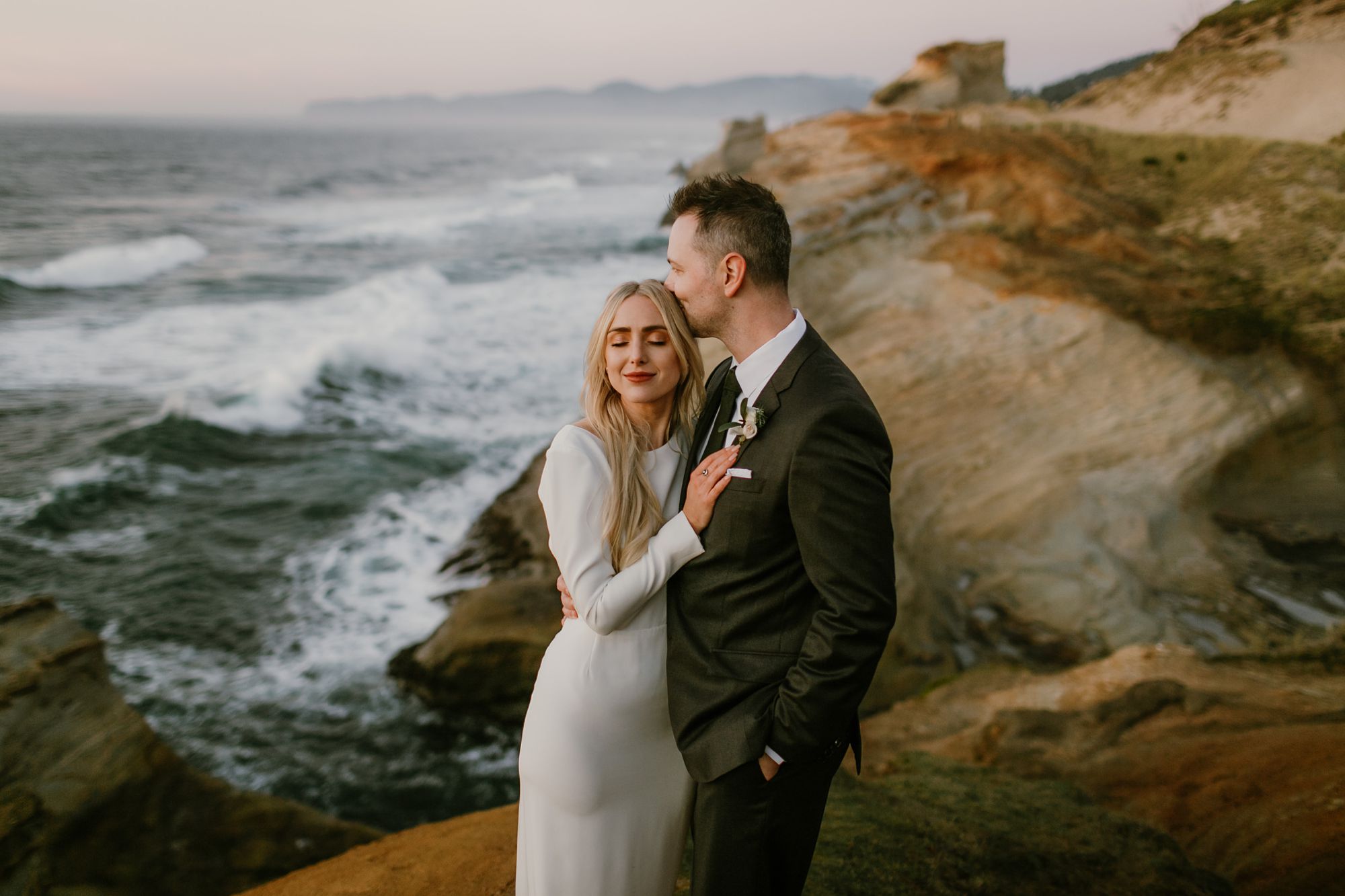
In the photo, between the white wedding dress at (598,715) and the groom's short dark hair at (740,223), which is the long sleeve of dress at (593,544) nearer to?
the white wedding dress at (598,715)

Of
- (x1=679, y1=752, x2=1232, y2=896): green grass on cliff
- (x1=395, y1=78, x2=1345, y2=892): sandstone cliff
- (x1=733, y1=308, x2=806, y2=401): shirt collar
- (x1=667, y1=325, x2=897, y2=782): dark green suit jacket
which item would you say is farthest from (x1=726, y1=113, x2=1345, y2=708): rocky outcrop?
(x1=733, y1=308, x2=806, y2=401): shirt collar

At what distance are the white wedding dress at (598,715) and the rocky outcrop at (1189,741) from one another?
97.0 inches

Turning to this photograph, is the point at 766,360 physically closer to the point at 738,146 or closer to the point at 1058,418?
the point at 1058,418

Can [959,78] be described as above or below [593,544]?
above

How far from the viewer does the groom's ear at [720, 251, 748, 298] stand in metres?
2.40

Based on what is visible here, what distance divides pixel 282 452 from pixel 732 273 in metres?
12.1

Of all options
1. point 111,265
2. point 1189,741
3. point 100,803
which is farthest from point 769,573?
point 111,265

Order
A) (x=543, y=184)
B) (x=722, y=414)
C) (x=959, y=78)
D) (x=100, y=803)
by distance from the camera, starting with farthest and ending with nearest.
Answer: (x=543, y=184), (x=959, y=78), (x=100, y=803), (x=722, y=414)

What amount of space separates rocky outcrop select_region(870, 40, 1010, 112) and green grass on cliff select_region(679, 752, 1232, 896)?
15149mm

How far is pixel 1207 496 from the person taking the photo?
7.04 metres

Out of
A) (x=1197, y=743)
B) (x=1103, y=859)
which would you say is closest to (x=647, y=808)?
(x=1103, y=859)

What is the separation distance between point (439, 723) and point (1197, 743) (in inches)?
209

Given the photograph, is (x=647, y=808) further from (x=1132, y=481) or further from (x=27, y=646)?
(x=1132, y=481)

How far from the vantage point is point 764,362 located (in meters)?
2.44
